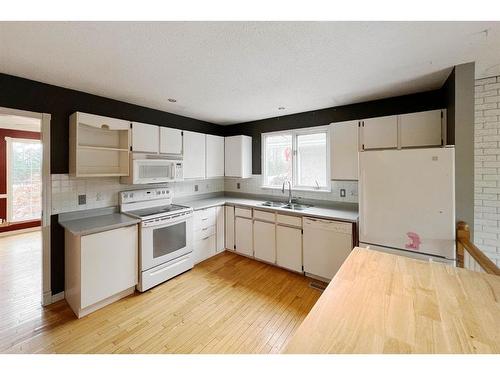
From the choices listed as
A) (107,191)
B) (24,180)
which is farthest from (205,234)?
(24,180)

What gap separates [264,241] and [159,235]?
1.49 meters

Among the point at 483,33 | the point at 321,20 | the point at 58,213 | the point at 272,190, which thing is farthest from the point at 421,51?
the point at 58,213

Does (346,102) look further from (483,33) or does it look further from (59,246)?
(59,246)

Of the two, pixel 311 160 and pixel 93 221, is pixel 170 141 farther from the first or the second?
pixel 311 160

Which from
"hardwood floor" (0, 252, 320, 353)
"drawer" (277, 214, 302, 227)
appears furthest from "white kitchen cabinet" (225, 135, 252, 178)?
"hardwood floor" (0, 252, 320, 353)

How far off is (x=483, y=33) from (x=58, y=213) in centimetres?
406

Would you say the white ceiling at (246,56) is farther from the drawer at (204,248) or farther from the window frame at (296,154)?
the drawer at (204,248)

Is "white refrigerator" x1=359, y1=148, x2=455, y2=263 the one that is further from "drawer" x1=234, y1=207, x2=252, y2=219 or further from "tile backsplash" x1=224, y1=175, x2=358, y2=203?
"drawer" x1=234, y1=207, x2=252, y2=219

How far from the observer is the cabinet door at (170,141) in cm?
308

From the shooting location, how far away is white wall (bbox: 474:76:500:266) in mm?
2201

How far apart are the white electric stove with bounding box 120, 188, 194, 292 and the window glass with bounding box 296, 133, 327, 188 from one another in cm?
195

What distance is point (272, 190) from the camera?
154 inches

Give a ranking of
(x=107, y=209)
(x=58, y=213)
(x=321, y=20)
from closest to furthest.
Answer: (x=321, y=20) → (x=58, y=213) → (x=107, y=209)

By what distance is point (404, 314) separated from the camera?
86cm
